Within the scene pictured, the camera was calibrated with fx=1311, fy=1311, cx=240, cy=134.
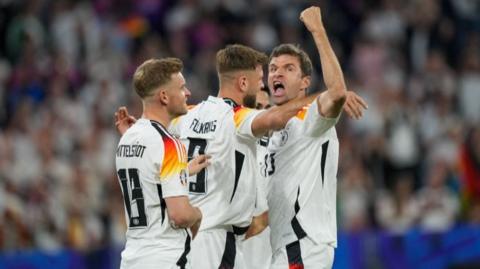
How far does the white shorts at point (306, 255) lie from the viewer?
402 inches

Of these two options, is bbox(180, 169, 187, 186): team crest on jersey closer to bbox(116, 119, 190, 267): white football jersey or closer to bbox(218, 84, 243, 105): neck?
bbox(116, 119, 190, 267): white football jersey

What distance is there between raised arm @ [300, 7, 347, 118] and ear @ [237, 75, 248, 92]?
75cm

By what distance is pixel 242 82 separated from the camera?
10.4 metres

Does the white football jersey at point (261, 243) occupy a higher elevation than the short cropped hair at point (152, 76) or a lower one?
lower

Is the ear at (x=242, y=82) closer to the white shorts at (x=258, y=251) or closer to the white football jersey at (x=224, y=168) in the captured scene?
the white football jersey at (x=224, y=168)

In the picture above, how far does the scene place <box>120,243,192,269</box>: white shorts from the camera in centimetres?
925

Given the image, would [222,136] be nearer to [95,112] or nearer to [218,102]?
[218,102]

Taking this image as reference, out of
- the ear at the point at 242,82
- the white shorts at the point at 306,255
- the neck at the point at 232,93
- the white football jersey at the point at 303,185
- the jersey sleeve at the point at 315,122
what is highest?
the ear at the point at 242,82

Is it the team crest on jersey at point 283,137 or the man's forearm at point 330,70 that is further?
the team crest on jersey at point 283,137

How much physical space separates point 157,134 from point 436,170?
8.69 metres

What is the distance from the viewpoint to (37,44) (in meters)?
20.8

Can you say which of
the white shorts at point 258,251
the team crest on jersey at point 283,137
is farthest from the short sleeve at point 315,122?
the white shorts at point 258,251

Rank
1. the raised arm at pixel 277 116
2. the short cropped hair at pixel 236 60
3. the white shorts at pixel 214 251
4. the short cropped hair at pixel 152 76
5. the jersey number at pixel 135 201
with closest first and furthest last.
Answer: the jersey number at pixel 135 201
the short cropped hair at pixel 152 76
the raised arm at pixel 277 116
the white shorts at pixel 214 251
the short cropped hair at pixel 236 60

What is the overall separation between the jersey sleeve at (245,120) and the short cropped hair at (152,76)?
0.78 metres
